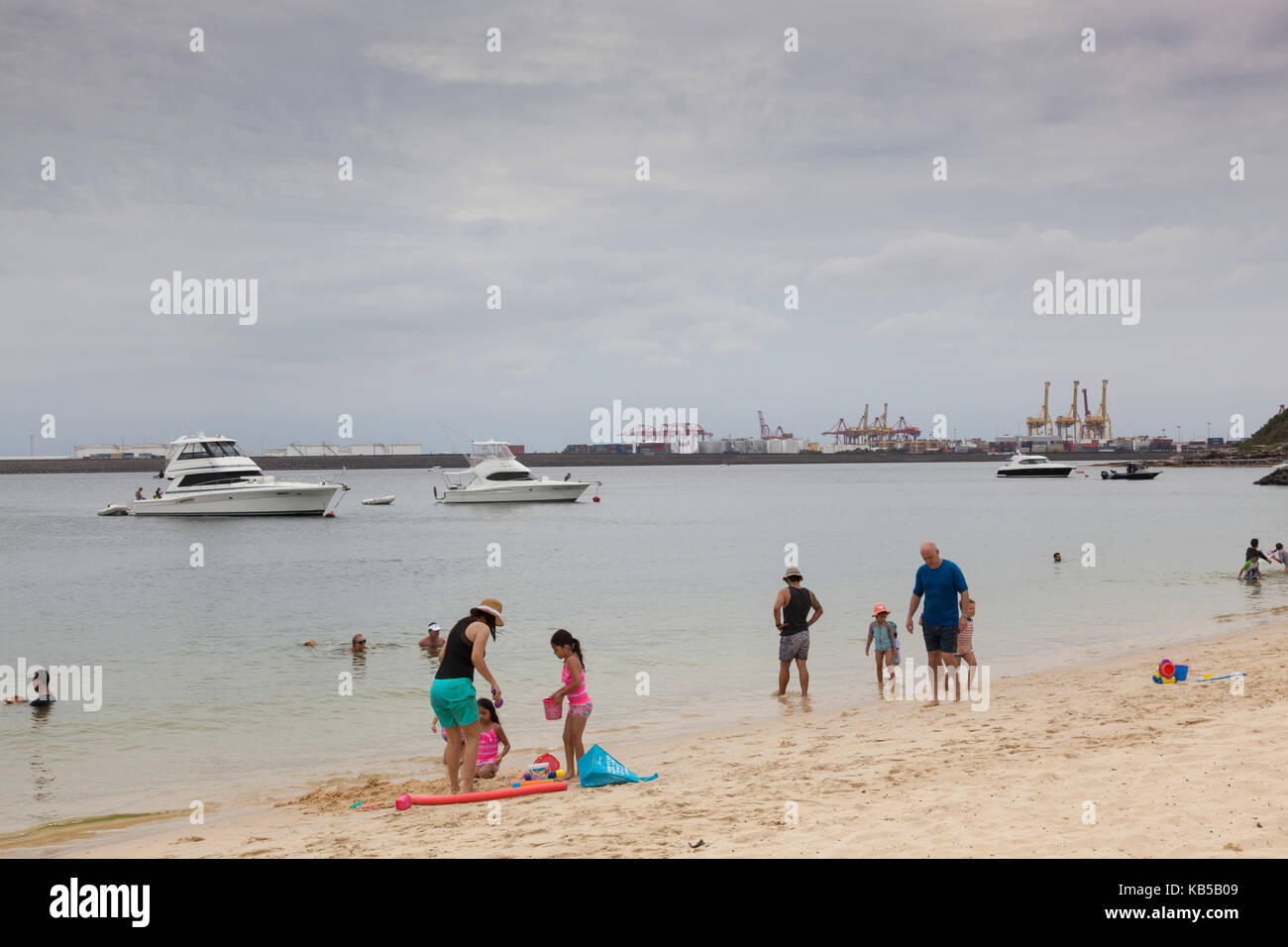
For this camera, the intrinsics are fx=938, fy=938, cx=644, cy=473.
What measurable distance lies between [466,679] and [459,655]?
23 cm

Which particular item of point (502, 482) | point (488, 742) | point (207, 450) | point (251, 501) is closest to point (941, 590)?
point (488, 742)

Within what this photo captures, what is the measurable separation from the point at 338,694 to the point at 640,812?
375 inches

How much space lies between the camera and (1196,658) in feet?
47.2

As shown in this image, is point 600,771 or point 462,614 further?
point 462,614

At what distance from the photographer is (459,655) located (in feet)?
27.3

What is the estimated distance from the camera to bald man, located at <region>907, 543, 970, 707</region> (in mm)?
11062

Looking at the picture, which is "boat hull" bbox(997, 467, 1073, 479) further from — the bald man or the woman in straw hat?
the woman in straw hat

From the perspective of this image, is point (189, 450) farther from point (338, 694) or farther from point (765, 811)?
point (765, 811)

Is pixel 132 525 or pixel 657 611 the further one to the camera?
pixel 132 525

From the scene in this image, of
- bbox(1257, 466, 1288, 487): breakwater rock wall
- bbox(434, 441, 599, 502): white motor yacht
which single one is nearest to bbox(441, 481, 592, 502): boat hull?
bbox(434, 441, 599, 502): white motor yacht

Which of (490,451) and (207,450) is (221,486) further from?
(490,451)

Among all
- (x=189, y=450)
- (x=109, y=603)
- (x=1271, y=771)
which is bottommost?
(x=109, y=603)
